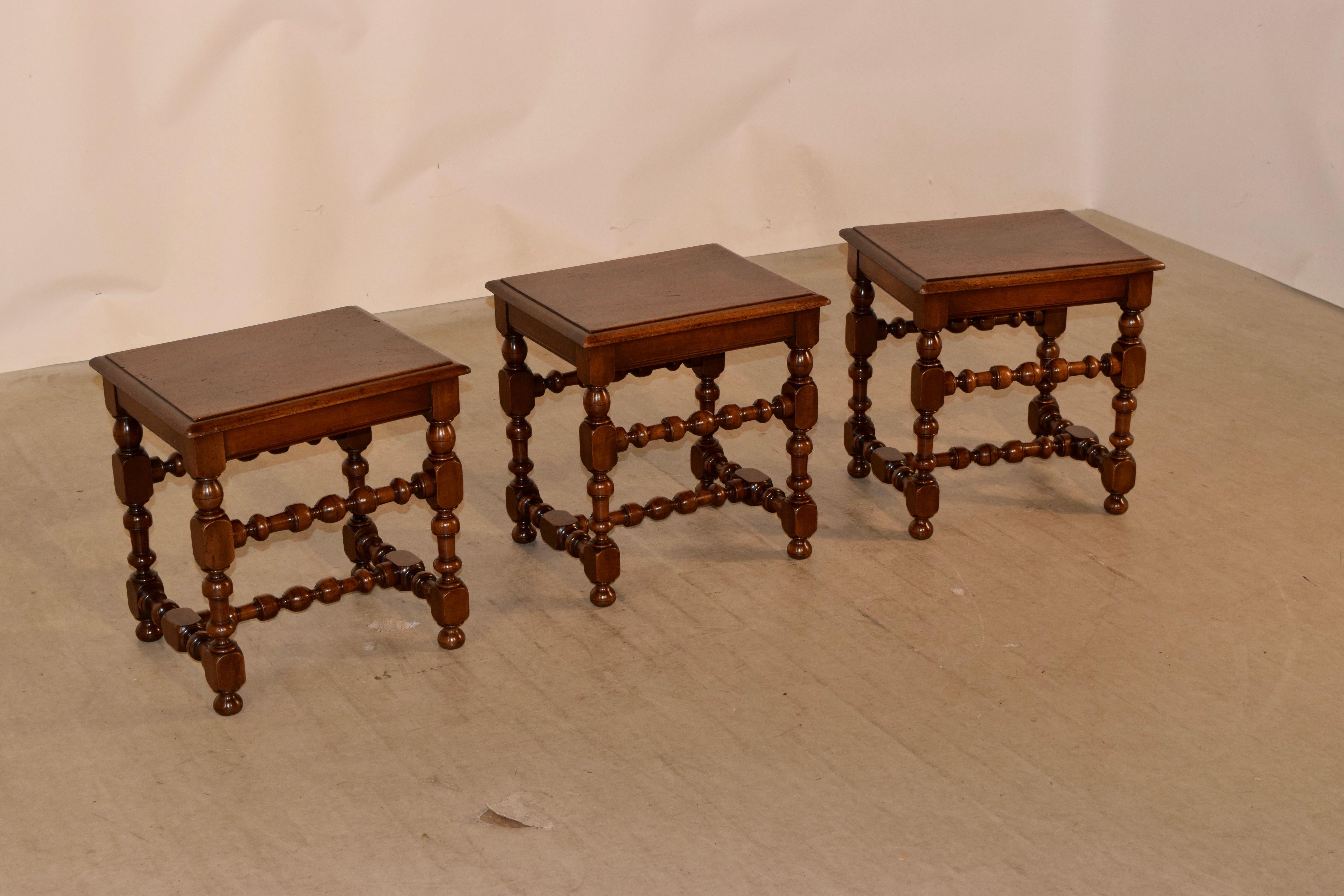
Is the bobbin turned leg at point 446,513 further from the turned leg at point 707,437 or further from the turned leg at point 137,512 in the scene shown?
the turned leg at point 707,437

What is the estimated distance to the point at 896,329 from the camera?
11.6ft

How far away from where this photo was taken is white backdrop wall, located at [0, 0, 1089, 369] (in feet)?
14.4

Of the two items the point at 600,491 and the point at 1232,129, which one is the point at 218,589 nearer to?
the point at 600,491

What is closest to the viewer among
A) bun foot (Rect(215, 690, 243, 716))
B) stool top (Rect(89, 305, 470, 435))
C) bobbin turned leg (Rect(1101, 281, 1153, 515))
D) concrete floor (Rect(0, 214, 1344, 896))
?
concrete floor (Rect(0, 214, 1344, 896))

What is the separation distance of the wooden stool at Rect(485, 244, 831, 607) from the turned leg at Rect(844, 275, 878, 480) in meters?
0.27

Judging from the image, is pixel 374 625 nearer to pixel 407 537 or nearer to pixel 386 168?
pixel 407 537

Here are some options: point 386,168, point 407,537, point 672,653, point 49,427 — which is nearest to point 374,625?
point 407,537

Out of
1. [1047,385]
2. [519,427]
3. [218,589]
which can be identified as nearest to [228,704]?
[218,589]

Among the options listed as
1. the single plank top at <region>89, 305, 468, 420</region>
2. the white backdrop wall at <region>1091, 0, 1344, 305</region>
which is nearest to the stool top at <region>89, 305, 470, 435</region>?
the single plank top at <region>89, 305, 468, 420</region>

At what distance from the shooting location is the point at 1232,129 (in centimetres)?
527

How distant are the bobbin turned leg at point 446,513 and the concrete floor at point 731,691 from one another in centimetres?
7

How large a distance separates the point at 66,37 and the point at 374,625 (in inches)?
87.0

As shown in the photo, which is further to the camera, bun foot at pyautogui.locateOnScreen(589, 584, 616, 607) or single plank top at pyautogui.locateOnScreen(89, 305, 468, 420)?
bun foot at pyautogui.locateOnScreen(589, 584, 616, 607)

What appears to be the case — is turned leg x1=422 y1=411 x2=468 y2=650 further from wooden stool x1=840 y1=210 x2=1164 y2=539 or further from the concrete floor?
wooden stool x1=840 y1=210 x2=1164 y2=539
